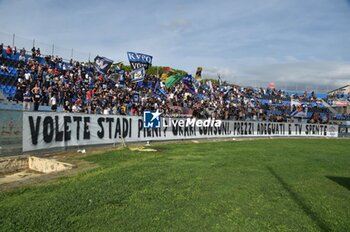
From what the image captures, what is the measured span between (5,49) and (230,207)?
27237 mm

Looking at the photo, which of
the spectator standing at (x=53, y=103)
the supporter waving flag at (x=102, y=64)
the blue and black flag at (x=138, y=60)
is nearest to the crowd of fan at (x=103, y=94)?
the spectator standing at (x=53, y=103)

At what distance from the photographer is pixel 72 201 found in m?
6.43

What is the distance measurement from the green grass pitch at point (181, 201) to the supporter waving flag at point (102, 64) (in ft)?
75.6

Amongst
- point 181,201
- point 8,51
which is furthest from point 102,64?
point 181,201

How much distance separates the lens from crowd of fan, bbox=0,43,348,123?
76.0ft

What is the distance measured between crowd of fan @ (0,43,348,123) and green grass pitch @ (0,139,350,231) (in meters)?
9.62

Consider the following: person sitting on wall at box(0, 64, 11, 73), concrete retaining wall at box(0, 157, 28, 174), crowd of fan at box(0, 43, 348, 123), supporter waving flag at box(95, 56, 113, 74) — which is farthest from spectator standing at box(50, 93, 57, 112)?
supporter waving flag at box(95, 56, 113, 74)

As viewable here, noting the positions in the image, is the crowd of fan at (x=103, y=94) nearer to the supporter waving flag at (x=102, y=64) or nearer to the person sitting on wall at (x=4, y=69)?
the supporter waving flag at (x=102, y=64)

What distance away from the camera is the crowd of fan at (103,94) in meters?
23.2

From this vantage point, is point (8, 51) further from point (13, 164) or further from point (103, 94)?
point (13, 164)

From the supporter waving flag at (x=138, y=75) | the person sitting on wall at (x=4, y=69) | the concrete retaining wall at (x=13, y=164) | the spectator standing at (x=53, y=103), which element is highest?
the supporter waving flag at (x=138, y=75)

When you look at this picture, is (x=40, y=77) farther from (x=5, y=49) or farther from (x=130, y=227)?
(x=130, y=227)

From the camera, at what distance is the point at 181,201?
680 cm

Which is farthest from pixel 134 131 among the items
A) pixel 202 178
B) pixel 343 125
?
pixel 343 125
